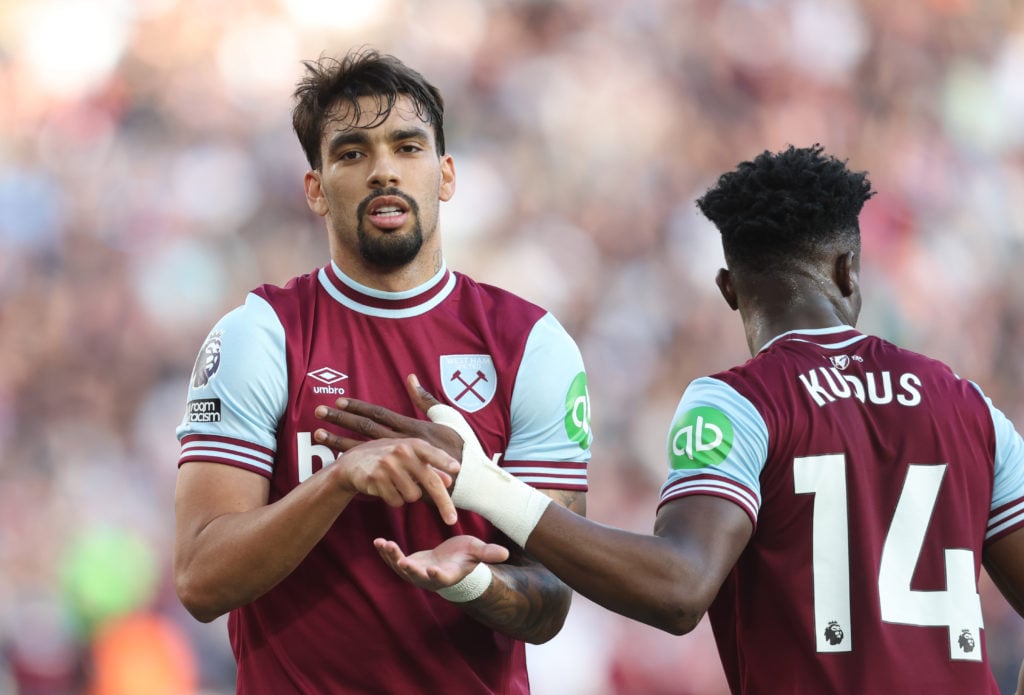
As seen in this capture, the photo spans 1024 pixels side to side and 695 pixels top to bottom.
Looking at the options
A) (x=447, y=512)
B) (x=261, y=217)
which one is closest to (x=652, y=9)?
(x=261, y=217)

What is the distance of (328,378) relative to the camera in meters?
2.57

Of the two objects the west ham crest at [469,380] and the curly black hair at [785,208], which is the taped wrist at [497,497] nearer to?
the west ham crest at [469,380]

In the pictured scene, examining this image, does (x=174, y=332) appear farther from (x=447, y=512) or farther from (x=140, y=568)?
(x=447, y=512)

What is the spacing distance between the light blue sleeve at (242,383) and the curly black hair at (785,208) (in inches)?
40.5

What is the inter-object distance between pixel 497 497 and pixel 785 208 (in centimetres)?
91

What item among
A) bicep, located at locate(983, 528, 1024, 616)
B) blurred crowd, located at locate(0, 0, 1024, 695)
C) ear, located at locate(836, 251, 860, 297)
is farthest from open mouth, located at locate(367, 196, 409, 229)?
blurred crowd, located at locate(0, 0, 1024, 695)

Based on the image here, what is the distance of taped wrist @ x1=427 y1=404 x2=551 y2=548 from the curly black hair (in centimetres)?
74

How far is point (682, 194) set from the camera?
6.82 meters

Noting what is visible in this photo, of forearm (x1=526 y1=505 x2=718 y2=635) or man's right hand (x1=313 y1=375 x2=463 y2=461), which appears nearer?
forearm (x1=526 y1=505 x2=718 y2=635)

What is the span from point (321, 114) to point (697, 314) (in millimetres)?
4011

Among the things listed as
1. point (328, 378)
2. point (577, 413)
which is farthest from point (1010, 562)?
point (328, 378)

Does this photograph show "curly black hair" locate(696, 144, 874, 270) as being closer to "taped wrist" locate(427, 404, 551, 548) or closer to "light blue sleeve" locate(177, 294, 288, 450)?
"taped wrist" locate(427, 404, 551, 548)

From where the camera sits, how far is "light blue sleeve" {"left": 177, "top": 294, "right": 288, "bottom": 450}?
2.49 m

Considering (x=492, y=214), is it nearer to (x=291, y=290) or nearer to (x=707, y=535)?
(x=291, y=290)
